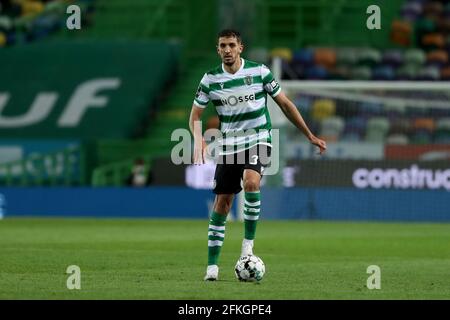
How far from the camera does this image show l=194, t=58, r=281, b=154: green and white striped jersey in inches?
462

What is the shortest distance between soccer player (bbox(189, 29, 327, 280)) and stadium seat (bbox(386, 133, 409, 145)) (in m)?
15.1

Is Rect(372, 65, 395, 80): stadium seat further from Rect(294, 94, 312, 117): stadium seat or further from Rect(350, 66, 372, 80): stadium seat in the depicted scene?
Rect(294, 94, 312, 117): stadium seat

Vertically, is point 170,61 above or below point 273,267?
above

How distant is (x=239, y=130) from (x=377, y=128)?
15.9 m

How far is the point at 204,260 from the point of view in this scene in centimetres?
1443

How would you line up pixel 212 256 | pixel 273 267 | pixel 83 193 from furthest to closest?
pixel 83 193
pixel 273 267
pixel 212 256

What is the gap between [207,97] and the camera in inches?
468

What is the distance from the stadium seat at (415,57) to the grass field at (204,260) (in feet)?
25.9

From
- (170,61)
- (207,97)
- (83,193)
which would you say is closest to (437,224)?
(83,193)

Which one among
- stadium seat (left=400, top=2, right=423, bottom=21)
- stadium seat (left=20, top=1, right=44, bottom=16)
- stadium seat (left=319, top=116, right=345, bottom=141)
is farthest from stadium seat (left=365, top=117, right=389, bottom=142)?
stadium seat (left=20, top=1, right=44, bottom=16)

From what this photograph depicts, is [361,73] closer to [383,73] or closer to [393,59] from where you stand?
[383,73]
